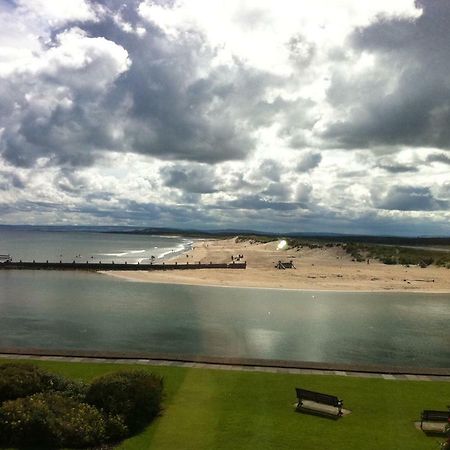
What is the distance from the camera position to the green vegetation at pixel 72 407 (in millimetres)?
11727

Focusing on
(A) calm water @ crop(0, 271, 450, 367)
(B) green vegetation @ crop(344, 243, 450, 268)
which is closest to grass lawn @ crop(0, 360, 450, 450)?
(A) calm water @ crop(0, 271, 450, 367)

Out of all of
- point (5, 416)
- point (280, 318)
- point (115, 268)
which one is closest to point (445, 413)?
point (5, 416)

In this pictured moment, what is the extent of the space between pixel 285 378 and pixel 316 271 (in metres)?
54.2

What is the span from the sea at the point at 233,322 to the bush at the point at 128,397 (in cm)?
1089

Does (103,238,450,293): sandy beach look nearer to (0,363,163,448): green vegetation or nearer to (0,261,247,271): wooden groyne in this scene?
(0,261,247,271): wooden groyne

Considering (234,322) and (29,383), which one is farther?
(234,322)

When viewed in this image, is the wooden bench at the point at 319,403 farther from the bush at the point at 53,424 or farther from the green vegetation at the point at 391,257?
the green vegetation at the point at 391,257

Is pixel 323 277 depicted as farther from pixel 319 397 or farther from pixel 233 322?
pixel 319 397

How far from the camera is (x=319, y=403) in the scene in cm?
1423

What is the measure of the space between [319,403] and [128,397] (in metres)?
5.20

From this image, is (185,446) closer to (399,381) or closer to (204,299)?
(399,381)

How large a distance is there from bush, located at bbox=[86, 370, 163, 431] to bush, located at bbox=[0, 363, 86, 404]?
0.61m

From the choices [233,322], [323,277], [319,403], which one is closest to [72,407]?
[319,403]

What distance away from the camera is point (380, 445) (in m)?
12.0
